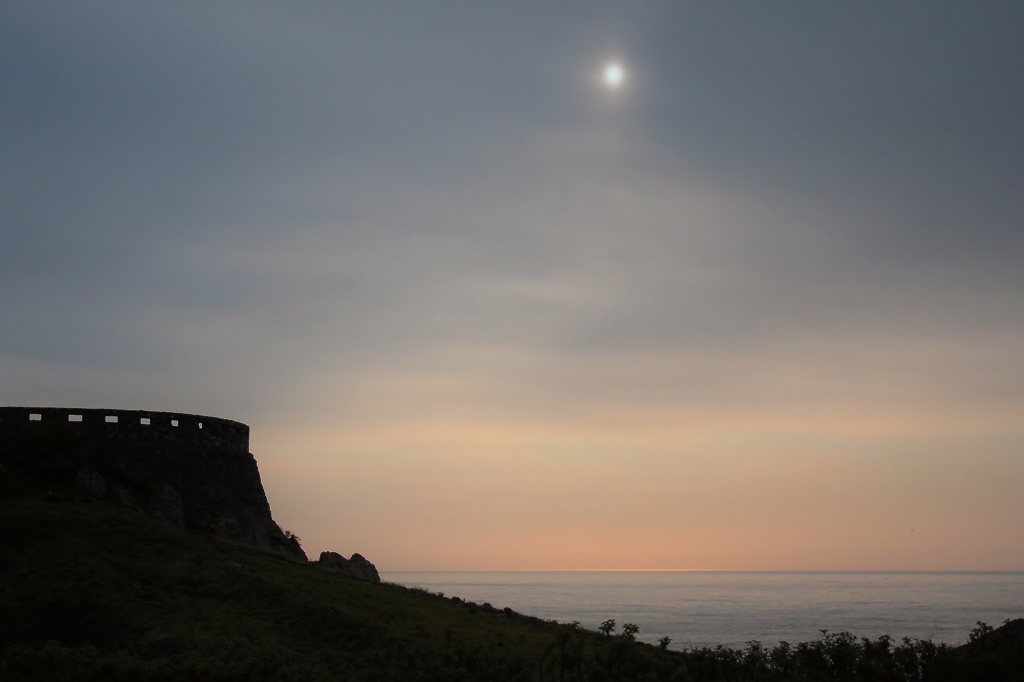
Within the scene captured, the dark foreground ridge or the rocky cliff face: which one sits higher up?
the rocky cliff face

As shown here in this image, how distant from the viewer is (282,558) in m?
37.6

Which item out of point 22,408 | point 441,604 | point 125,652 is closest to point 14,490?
point 22,408

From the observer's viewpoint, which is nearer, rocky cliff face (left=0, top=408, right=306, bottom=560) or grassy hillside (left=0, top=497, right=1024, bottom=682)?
grassy hillside (left=0, top=497, right=1024, bottom=682)

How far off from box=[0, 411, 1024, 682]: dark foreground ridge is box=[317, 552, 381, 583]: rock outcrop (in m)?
0.18

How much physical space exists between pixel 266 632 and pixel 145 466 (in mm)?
16200

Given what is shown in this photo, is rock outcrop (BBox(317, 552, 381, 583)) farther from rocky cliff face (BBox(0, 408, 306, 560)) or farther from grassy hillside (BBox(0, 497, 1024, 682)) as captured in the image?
grassy hillside (BBox(0, 497, 1024, 682))

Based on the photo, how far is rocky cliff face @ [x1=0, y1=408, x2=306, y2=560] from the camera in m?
36.3

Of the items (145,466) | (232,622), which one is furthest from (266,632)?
(145,466)

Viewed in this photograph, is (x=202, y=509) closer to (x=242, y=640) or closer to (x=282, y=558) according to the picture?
(x=282, y=558)

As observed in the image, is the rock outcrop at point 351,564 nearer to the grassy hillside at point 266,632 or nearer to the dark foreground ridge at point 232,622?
the dark foreground ridge at point 232,622

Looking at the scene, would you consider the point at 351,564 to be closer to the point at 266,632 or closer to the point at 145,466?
the point at 145,466

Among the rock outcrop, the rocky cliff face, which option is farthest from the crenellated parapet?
the rock outcrop

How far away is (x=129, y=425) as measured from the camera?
131 feet

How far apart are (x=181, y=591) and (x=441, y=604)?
9.97 meters
